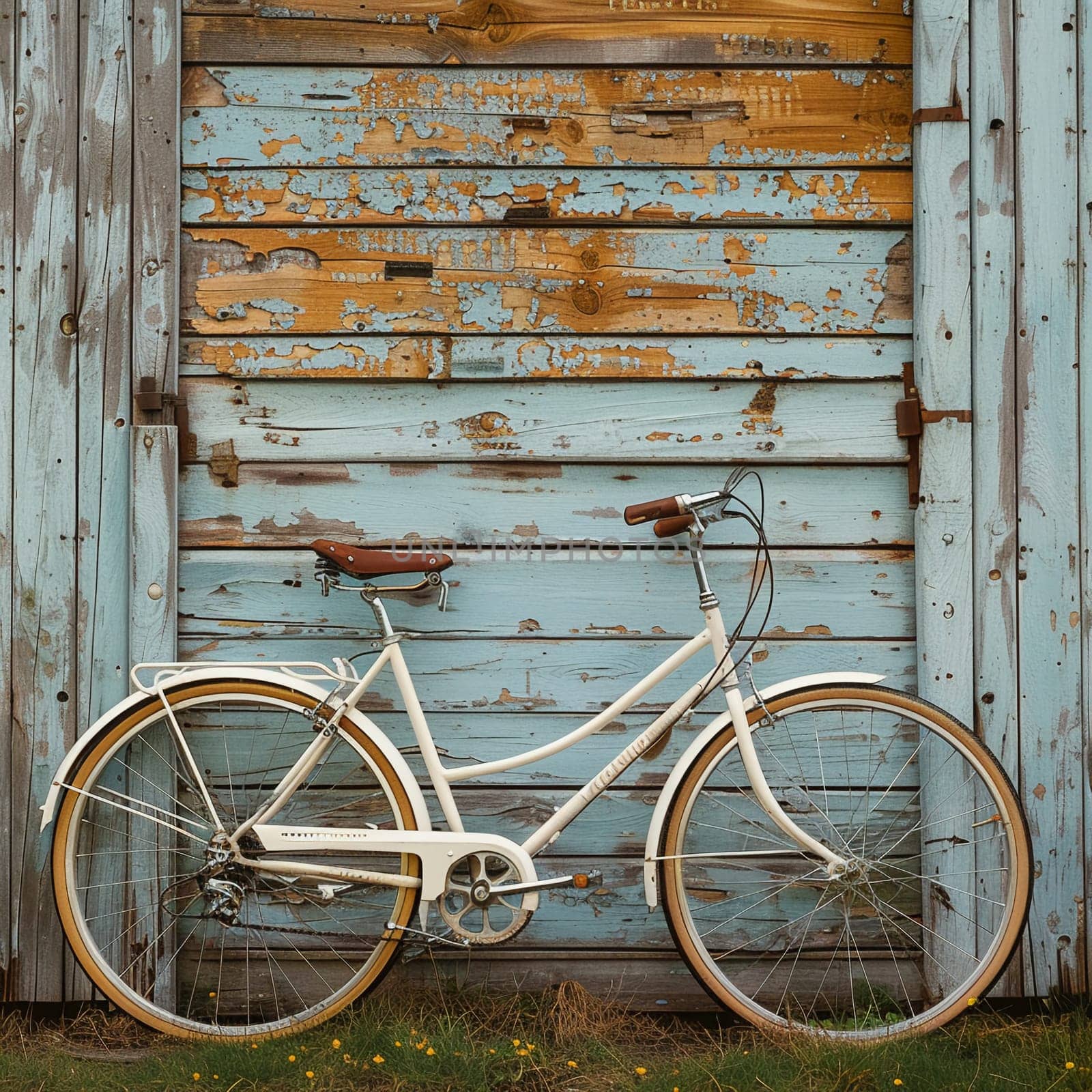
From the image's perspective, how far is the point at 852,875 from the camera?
7.73 ft

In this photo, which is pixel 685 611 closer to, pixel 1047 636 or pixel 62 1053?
pixel 1047 636

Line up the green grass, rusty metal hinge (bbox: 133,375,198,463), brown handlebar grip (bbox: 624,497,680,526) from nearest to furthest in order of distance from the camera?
the green grass, brown handlebar grip (bbox: 624,497,680,526), rusty metal hinge (bbox: 133,375,198,463)

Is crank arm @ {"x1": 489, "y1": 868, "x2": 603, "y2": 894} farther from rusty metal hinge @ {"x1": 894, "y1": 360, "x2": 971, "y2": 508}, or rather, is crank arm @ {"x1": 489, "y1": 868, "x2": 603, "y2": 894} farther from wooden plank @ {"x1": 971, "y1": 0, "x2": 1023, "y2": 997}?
rusty metal hinge @ {"x1": 894, "y1": 360, "x2": 971, "y2": 508}

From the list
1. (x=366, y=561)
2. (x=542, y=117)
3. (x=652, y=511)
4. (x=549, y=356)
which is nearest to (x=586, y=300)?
(x=549, y=356)

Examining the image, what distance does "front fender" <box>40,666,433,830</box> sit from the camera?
88.8 inches

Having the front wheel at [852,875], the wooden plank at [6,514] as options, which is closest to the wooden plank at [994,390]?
the front wheel at [852,875]

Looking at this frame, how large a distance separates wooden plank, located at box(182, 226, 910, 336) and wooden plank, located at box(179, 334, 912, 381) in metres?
0.03

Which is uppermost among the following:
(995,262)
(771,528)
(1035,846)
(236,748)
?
(995,262)

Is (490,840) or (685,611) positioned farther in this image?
(685,611)

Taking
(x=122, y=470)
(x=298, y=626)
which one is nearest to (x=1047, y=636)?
(x=298, y=626)

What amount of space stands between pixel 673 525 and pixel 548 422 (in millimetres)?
481

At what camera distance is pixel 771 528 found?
2.48 meters

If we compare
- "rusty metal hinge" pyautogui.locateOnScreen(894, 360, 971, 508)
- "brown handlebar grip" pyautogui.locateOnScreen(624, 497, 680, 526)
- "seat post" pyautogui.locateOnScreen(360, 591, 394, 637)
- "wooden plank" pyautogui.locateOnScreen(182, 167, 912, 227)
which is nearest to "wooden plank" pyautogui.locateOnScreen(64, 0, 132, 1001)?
"wooden plank" pyautogui.locateOnScreen(182, 167, 912, 227)

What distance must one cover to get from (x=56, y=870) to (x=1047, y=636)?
2.54m
